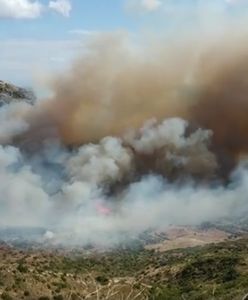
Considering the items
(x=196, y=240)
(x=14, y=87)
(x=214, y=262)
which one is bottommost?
(x=214, y=262)

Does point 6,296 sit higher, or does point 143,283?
point 143,283

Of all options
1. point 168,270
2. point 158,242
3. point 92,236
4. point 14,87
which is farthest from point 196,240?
point 168,270

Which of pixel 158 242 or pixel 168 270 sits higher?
pixel 158 242

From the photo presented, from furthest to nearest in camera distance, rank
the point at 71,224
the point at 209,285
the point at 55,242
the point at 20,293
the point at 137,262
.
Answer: the point at 71,224 → the point at 55,242 → the point at 137,262 → the point at 209,285 → the point at 20,293

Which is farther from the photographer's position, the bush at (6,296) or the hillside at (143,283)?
→ the hillside at (143,283)

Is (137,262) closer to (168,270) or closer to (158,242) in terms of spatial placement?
(168,270)

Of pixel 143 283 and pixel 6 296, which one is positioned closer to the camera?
pixel 6 296

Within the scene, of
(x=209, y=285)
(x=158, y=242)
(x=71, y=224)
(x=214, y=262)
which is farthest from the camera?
(x=158, y=242)

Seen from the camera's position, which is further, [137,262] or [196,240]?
[196,240]

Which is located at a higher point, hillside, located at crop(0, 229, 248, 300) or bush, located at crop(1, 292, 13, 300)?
hillside, located at crop(0, 229, 248, 300)

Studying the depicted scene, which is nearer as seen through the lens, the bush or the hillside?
the bush

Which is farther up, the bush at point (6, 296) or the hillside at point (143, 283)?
the hillside at point (143, 283)

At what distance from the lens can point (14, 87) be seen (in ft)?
584

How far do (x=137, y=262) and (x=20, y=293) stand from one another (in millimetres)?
52780
